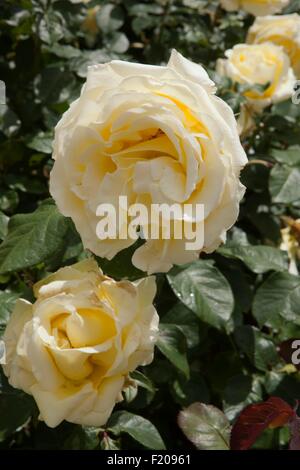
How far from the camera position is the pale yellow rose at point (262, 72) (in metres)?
1.51

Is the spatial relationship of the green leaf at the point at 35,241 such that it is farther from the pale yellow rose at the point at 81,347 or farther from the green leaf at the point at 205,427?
the green leaf at the point at 205,427

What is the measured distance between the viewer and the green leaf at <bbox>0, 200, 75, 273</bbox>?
108cm

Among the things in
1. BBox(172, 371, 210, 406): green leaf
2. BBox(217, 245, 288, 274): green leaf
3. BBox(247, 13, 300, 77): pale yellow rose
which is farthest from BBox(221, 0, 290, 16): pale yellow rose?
BBox(172, 371, 210, 406): green leaf

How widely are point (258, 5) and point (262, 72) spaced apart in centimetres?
35

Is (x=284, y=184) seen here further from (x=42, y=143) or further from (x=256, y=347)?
(x=42, y=143)

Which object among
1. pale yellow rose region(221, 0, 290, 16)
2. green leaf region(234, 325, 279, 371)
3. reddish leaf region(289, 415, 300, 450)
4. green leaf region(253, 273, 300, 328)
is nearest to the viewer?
reddish leaf region(289, 415, 300, 450)

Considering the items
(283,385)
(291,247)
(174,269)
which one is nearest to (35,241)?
(174,269)

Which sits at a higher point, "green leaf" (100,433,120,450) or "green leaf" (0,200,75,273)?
"green leaf" (0,200,75,273)

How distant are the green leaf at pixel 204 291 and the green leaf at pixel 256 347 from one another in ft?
0.71

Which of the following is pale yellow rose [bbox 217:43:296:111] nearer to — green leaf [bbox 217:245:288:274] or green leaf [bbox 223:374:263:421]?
green leaf [bbox 217:245:288:274]

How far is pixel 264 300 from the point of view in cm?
130

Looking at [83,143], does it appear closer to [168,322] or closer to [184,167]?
[184,167]

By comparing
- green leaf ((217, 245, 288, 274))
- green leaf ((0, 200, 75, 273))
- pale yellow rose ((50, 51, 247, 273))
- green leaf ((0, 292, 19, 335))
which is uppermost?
pale yellow rose ((50, 51, 247, 273))
